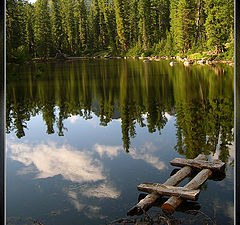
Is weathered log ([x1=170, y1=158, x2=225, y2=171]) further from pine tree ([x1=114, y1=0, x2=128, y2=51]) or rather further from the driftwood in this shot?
pine tree ([x1=114, y1=0, x2=128, y2=51])

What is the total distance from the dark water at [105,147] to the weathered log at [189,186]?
0.29 feet

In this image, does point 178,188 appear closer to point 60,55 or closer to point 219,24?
point 219,24

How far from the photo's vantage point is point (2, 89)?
179cm

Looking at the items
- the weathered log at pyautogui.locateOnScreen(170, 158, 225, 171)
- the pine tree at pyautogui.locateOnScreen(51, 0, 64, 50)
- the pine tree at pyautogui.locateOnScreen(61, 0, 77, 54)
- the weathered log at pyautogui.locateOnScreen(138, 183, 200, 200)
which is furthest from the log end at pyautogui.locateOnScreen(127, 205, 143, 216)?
the pine tree at pyautogui.locateOnScreen(61, 0, 77, 54)

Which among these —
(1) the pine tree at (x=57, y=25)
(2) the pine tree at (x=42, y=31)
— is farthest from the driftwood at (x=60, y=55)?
(2) the pine tree at (x=42, y=31)

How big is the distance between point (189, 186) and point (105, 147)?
3.25 meters

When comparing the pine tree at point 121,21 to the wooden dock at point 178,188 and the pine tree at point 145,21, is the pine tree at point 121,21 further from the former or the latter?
the wooden dock at point 178,188

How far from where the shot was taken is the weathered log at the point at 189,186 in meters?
4.09

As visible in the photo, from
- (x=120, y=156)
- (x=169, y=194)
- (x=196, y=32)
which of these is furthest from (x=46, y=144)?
(x=196, y=32)

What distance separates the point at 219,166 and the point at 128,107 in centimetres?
672

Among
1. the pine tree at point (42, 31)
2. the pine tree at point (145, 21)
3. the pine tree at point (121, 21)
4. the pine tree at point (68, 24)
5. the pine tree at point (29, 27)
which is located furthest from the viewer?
the pine tree at point (68, 24)

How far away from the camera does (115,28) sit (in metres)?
58.5

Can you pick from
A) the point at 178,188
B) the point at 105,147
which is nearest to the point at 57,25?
the point at 105,147

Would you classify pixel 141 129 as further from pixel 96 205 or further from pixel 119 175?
pixel 96 205
